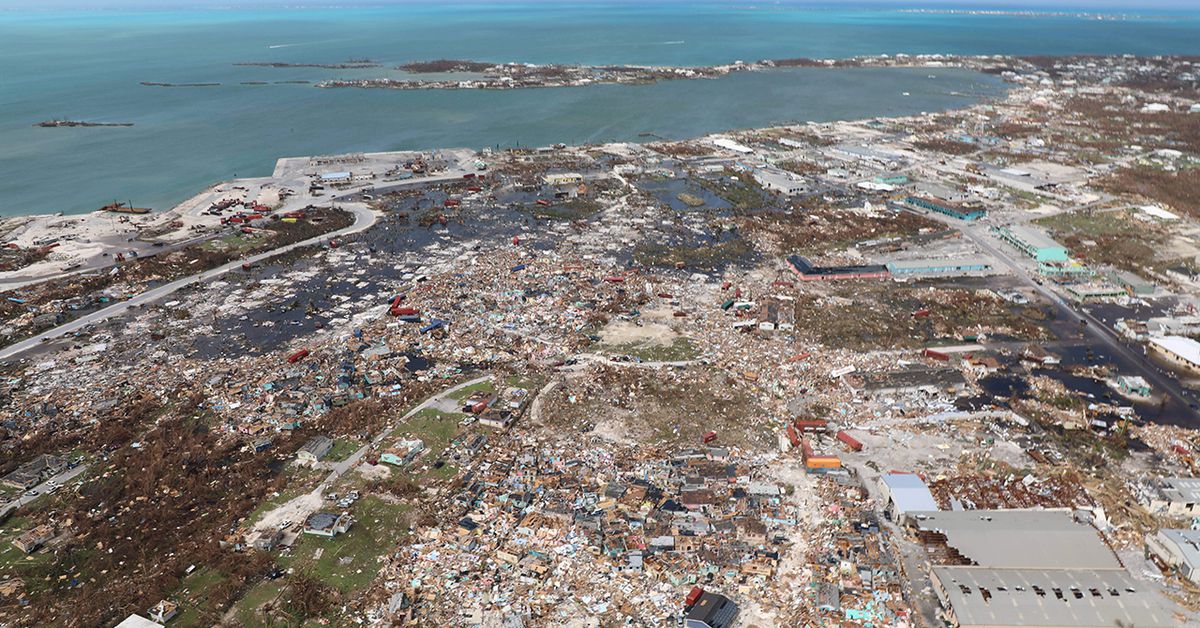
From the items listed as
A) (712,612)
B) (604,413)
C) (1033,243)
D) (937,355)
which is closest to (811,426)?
(604,413)

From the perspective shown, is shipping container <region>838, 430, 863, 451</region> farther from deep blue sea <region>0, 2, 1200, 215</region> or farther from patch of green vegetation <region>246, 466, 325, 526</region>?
deep blue sea <region>0, 2, 1200, 215</region>

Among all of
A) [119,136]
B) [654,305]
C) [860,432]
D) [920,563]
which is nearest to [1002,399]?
[860,432]

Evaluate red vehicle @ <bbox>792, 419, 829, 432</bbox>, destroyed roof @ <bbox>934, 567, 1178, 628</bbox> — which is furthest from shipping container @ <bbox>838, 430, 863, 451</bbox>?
destroyed roof @ <bbox>934, 567, 1178, 628</bbox>

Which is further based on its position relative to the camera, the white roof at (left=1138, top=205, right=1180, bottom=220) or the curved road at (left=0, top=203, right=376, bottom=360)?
the white roof at (left=1138, top=205, right=1180, bottom=220)

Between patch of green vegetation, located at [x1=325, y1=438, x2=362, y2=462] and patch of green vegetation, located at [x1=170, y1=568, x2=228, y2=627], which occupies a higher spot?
patch of green vegetation, located at [x1=325, y1=438, x2=362, y2=462]

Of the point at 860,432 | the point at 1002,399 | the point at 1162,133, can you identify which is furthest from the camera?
the point at 1162,133

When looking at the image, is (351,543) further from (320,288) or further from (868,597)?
(320,288)

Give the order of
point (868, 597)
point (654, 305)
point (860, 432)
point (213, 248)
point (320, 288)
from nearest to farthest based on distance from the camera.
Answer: point (868, 597) < point (860, 432) < point (654, 305) < point (320, 288) < point (213, 248)
